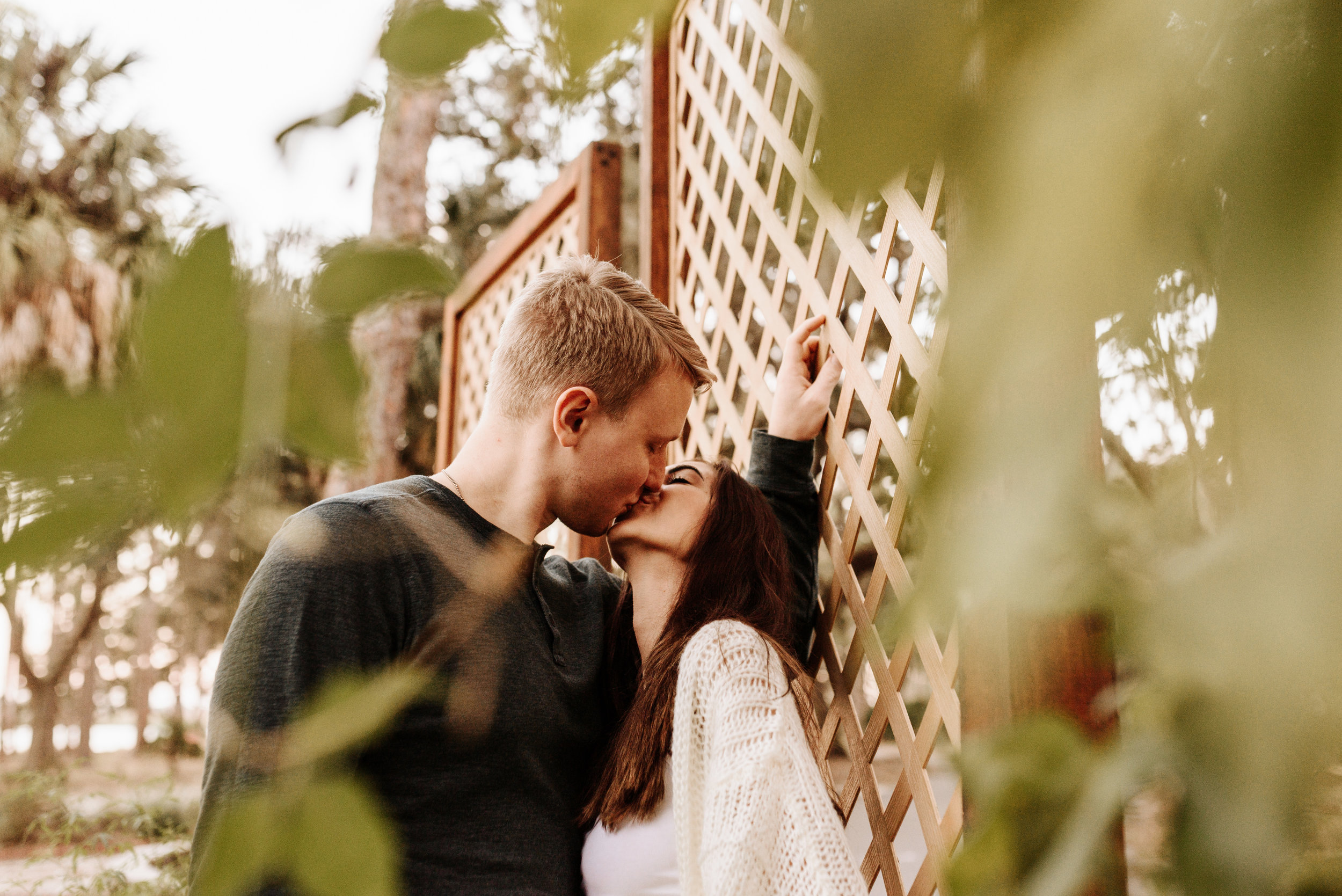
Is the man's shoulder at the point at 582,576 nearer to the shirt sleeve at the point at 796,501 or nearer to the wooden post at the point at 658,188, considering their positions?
the shirt sleeve at the point at 796,501

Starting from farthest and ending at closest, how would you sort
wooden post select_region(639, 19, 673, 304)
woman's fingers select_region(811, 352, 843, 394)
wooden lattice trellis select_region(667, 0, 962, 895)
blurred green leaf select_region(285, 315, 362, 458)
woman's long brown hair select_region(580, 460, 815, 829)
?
wooden post select_region(639, 19, 673, 304)
woman's fingers select_region(811, 352, 843, 394)
woman's long brown hair select_region(580, 460, 815, 829)
wooden lattice trellis select_region(667, 0, 962, 895)
blurred green leaf select_region(285, 315, 362, 458)

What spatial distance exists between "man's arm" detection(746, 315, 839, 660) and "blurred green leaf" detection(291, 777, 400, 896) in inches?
57.5

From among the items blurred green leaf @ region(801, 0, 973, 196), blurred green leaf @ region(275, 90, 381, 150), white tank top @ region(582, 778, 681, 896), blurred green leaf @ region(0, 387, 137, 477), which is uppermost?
blurred green leaf @ region(275, 90, 381, 150)

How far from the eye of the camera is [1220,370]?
149mm

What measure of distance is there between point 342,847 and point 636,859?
4.69 ft

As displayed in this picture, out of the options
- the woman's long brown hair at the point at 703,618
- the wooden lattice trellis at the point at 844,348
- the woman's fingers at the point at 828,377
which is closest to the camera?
the wooden lattice trellis at the point at 844,348

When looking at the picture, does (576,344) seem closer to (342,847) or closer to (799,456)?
(799,456)

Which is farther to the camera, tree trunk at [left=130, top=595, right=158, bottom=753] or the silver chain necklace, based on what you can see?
the silver chain necklace

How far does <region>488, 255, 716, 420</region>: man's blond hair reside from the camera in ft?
5.16

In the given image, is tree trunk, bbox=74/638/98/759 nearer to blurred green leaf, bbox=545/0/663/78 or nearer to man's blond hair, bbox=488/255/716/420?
blurred green leaf, bbox=545/0/663/78

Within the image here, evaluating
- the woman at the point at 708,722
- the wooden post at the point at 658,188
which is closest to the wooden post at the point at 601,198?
the wooden post at the point at 658,188

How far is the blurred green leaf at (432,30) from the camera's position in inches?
10.9

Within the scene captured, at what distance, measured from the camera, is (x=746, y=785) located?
1252 millimetres

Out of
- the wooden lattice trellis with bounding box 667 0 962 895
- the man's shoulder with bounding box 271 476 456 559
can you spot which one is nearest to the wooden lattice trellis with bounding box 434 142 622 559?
the wooden lattice trellis with bounding box 667 0 962 895
